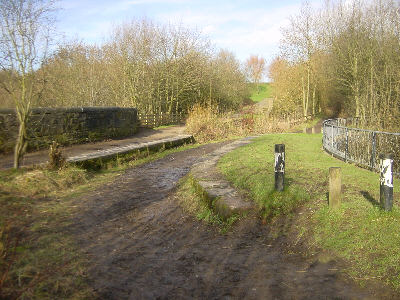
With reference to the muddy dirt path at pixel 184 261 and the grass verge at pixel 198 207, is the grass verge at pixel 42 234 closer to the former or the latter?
the muddy dirt path at pixel 184 261

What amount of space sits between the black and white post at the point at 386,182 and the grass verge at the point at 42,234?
379cm

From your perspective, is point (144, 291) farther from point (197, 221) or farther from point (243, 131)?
point (243, 131)

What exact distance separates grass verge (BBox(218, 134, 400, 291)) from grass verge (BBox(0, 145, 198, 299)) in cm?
271

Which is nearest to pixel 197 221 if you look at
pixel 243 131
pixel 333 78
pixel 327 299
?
pixel 327 299

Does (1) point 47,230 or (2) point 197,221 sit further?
(2) point 197,221

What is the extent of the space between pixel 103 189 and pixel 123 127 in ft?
33.6

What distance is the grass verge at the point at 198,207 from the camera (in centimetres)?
579

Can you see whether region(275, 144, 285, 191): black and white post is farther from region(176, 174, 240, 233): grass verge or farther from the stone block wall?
the stone block wall

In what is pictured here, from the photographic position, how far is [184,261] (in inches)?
179

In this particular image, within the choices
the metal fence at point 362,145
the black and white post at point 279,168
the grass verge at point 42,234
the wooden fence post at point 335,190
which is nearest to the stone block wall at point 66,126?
the grass verge at point 42,234

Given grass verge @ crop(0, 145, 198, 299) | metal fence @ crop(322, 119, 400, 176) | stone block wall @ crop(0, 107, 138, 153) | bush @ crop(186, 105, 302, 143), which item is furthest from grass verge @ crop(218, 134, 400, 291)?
bush @ crop(186, 105, 302, 143)

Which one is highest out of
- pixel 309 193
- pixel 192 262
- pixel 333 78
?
pixel 333 78

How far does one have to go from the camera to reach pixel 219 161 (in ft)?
33.9

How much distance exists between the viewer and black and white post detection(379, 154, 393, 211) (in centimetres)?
501
